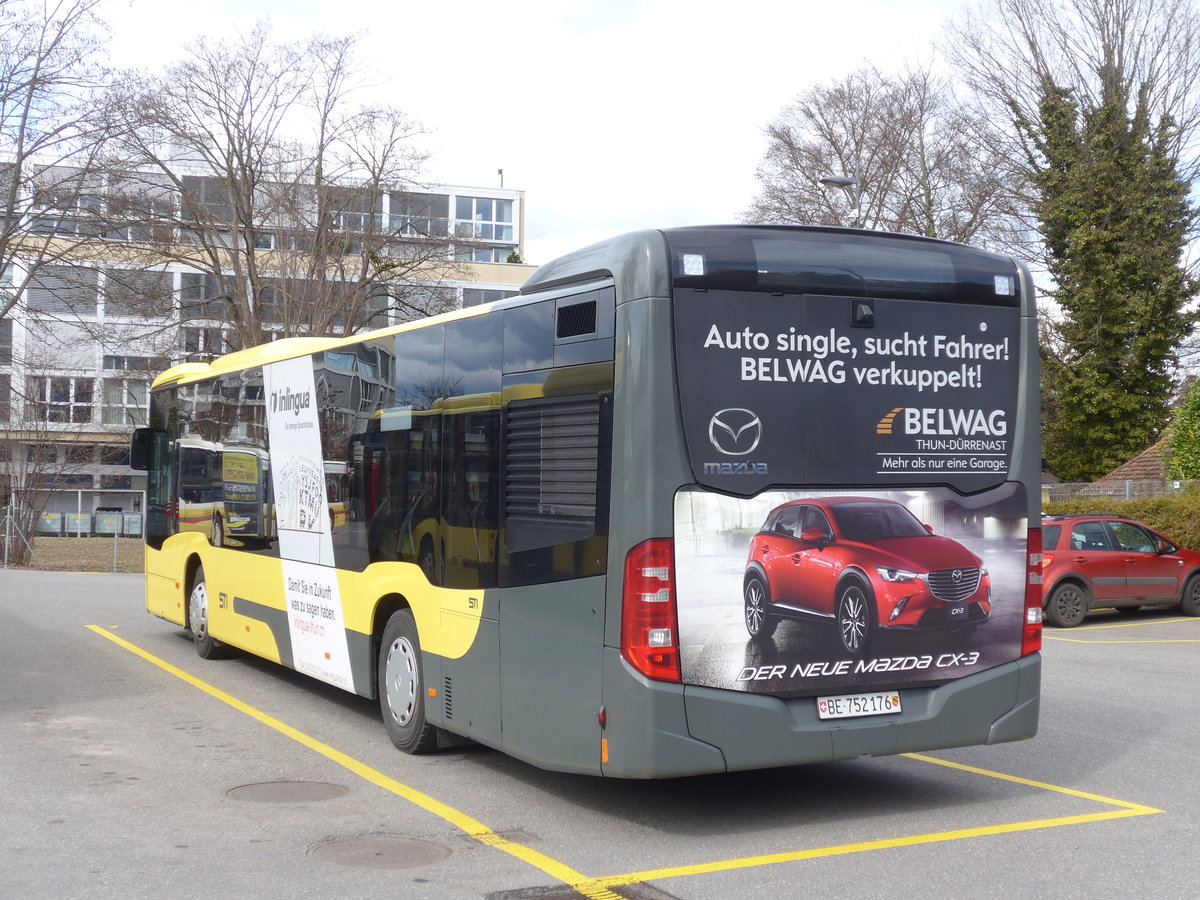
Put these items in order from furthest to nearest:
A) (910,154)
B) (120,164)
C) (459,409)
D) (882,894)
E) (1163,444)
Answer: (910,154)
(1163,444)
(120,164)
(459,409)
(882,894)

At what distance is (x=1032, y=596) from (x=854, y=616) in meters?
1.29

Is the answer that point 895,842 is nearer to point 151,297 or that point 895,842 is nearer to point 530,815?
point 530,815

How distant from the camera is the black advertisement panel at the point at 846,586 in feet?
21.0

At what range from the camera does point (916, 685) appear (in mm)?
6977

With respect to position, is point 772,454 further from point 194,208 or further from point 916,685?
point 194,208

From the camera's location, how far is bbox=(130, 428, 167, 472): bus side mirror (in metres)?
15.2

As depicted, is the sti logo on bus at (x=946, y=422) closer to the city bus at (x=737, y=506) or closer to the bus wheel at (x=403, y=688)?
the city bus at (x=737, y=506)

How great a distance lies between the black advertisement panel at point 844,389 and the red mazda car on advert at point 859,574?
19 cm

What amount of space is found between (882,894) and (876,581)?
1.74 metres

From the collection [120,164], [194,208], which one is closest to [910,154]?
[194,208]

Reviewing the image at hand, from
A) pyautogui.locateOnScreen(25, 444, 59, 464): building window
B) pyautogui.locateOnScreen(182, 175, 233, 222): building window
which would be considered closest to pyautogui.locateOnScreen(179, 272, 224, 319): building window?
pyautogui.locateOnScreen(182, 175, 233, 222): building window

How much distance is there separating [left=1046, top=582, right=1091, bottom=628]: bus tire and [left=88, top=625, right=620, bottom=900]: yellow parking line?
39.6ft

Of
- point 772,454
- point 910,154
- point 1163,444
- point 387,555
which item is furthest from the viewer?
point 910,154

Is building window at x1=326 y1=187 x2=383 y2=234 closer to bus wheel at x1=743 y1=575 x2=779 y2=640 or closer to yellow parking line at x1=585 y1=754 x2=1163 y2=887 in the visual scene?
yellow parking line at x1=585 y1=754 x2=1163 y2=887
